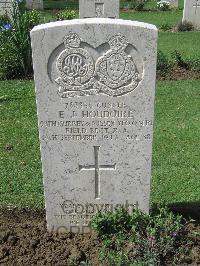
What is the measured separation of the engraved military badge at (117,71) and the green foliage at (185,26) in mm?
11647

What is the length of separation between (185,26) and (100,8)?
12.0 feet

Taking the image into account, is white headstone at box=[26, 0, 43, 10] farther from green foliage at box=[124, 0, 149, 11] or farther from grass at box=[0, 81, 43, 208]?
grass at box=[0, 81, 43, 208]

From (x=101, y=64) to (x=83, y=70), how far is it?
0.15 metres

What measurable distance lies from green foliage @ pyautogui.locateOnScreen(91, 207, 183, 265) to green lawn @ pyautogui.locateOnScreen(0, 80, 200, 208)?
0.98 m

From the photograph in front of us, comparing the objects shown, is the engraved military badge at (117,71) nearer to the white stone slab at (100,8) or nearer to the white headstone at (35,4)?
the white stone slab at (100,8)

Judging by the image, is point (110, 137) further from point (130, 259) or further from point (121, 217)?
point (130, 259)

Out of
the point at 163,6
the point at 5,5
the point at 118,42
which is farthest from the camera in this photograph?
the point at 163,6

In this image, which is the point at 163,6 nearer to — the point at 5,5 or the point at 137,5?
the point at 137,5

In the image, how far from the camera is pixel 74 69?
3.54 metres

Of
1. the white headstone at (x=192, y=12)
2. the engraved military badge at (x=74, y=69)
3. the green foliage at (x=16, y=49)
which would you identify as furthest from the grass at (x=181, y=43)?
the engraved military badge at (x=74, y=69)

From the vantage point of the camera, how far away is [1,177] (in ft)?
17.8

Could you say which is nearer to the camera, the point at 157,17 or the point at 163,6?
the point at 157,17

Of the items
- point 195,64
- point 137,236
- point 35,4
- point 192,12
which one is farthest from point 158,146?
point 35,4

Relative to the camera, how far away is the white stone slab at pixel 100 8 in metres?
12.1
